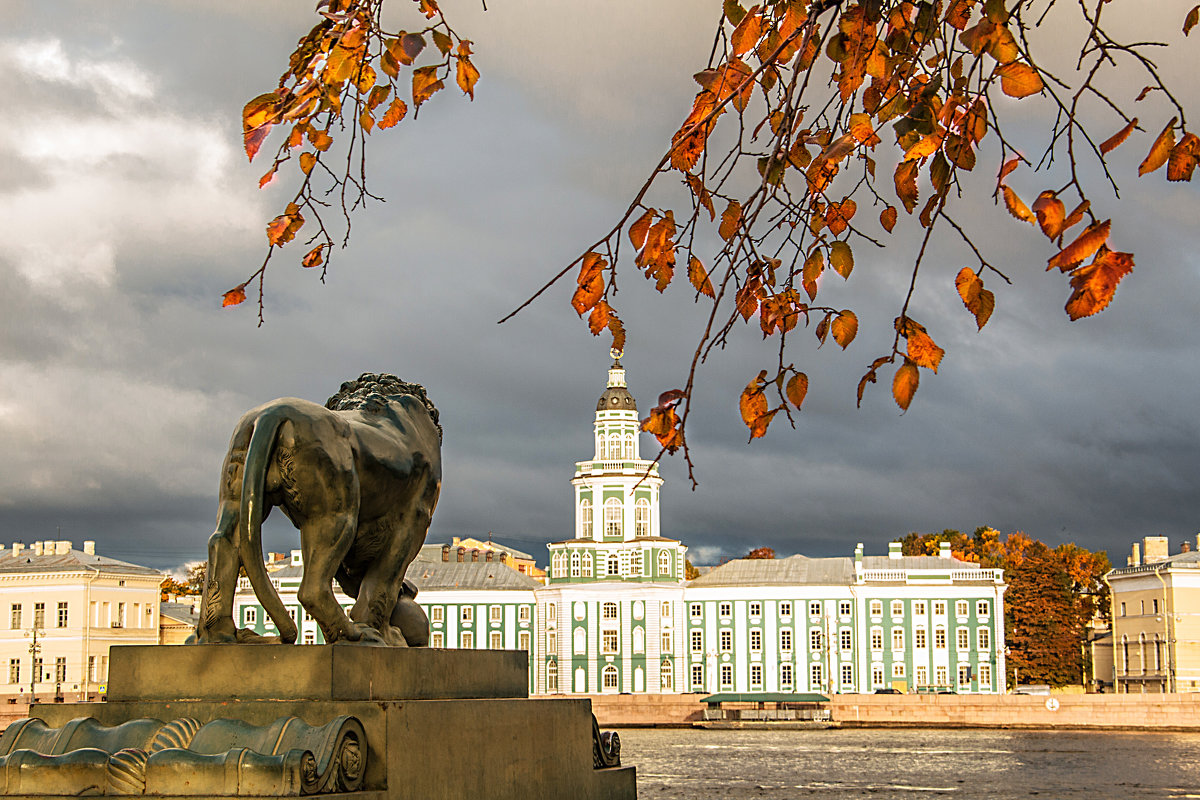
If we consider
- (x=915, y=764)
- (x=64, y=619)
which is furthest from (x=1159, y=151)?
(x=64, y=619)

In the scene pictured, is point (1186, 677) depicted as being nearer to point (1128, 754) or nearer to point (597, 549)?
point (597, 549)

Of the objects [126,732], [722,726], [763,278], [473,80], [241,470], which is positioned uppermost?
[473,80]

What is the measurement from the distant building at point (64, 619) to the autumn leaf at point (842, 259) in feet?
191

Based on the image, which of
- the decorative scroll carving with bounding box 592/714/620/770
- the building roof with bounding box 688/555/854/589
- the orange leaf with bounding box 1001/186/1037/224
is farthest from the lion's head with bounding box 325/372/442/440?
the building roof with bounding box 688/555/854/589

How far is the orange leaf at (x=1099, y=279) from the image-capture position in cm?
279

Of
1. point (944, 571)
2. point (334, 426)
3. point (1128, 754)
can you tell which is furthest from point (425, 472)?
point (944, 571)

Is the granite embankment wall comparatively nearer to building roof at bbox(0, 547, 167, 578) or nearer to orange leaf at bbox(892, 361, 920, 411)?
building roof at bbox(0, 547, 167, 578)

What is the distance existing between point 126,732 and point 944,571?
5917 cm

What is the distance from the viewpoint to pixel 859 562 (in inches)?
2472

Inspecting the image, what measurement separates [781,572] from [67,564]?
103 ft

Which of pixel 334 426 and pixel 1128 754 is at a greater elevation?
pixel 334 426

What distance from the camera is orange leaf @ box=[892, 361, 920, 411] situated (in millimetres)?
3188

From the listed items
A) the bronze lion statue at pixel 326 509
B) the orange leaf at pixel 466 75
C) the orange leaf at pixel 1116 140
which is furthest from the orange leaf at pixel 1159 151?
the bronze lion statue at pixel 326 509

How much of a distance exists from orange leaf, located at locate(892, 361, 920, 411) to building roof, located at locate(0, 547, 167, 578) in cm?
6141
